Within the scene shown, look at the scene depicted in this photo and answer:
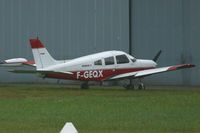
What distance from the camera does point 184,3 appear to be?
38.7m

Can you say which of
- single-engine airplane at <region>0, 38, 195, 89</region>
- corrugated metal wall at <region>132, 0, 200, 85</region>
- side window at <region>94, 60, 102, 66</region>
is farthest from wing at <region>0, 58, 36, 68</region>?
corrugated metal wall at <region>132, 0, 200, 85</region>

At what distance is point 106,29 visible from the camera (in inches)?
1566

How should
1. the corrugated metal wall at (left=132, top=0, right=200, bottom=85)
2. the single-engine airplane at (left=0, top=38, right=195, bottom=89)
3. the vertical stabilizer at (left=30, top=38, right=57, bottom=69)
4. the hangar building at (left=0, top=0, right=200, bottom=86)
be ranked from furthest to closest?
A: 1. the hangar building at (left=0, top=0, right=200, bottom=86)
2. the corrugated metal wall at (left=132, top=0, right=200, bottom=85)
3. the vertical stabilizer at (left=30, top=38, right=57, bottom=69)
4. the single-engine airplane at (left=0, top=38, right=195, bottom=89)

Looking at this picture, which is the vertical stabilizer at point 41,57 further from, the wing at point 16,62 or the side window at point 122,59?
the wing at point 16,62

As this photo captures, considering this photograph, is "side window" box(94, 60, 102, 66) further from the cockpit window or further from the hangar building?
the hangar building

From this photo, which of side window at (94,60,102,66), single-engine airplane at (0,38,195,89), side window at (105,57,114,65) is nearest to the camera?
single-engine airplane at (0,38,195,89)

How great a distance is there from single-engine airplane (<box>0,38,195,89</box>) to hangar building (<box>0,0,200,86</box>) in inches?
264

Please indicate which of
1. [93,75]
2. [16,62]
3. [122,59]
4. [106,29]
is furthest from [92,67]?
[106,29]

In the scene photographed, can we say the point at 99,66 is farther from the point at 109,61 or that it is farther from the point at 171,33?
the point at 171,33

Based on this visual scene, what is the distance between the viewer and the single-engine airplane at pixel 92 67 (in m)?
30.9

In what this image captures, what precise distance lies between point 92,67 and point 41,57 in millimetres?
2538

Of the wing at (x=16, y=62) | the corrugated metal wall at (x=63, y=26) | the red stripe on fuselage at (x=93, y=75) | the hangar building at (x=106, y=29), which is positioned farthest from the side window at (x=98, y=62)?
the corrugated metal wall at (x=63, y=26)

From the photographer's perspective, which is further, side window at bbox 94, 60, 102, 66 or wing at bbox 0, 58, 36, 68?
wing at bbox 0, 58, 36, 68

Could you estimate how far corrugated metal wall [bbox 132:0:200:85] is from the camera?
38.6m
